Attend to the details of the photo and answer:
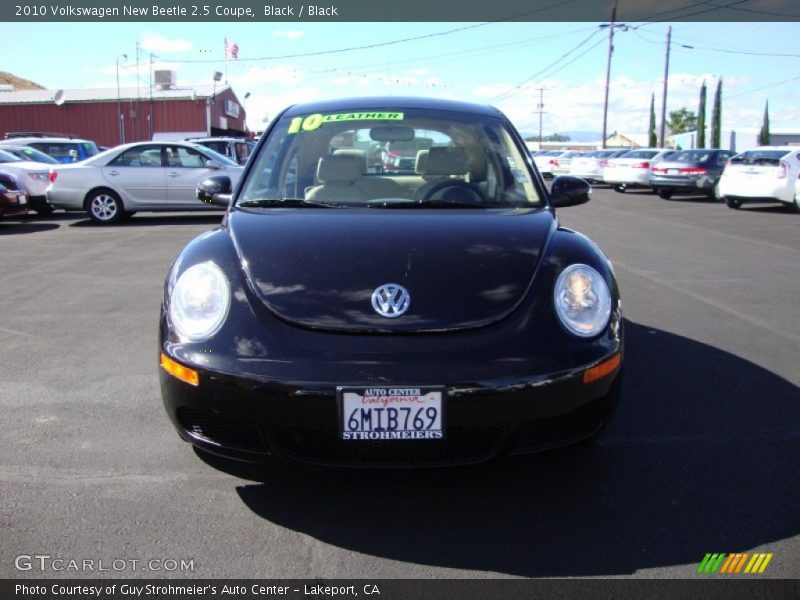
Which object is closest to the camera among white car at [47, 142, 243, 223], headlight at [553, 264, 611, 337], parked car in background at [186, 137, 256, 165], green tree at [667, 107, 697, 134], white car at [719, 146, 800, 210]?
headlight at [553, 264, 611, 337]

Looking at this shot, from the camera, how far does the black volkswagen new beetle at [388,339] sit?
235 centimetres

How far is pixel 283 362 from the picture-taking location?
2.38 metres

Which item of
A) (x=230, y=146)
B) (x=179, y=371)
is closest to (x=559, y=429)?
(x=179, y=371)

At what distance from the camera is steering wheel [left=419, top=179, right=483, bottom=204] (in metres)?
3.50

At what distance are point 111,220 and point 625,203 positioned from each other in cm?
1282

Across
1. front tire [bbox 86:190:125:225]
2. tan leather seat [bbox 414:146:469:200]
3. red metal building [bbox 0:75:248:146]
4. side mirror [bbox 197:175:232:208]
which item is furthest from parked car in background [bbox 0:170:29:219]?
red metal building [bbox 0:75:248:146]

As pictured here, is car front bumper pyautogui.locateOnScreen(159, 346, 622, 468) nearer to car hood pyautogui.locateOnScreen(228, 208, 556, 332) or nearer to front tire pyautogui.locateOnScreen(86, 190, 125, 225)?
car hood pyautogui.locateOnScreen(228, 208, 556, 332)

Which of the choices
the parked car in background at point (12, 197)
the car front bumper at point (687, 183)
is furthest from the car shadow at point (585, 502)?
the car front bumper at point (687, 183)

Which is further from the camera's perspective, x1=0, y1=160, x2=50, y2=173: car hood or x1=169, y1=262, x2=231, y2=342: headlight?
x1=0, y1=160, x2=50, y2=173: car hood

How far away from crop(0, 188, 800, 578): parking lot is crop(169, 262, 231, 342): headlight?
0.68 m

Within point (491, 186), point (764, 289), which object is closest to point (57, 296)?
point (491, 186)

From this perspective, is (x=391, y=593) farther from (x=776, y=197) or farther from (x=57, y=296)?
(x=776, y=197)

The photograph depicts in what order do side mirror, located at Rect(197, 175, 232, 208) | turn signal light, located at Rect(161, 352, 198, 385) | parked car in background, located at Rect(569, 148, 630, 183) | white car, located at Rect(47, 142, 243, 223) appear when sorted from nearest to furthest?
turn signal light, located at Rect(161, 352, 198, 385) → side mirror, located at Rect(197, 175, 232, 208) → white car, located at Rect(47, 142, 243, 223) → parked car in background, located at Rect(569, 148, 630, 183)

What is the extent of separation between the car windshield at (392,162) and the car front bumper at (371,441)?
1230 mm
